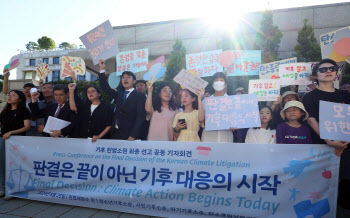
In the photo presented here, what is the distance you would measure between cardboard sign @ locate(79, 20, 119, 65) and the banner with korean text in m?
1.55

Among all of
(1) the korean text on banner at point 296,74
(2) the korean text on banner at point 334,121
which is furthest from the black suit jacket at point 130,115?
→ (2) the korean text on banner at point 334,121

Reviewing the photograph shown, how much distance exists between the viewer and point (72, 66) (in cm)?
406

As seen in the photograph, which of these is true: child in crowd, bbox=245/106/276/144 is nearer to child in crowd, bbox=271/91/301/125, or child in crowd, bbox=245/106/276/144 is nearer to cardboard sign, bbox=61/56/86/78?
child in crowd, bbox=271/91/301/125

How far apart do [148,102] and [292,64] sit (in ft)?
6.92

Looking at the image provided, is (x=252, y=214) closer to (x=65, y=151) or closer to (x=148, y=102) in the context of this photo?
(x=148, y=102)

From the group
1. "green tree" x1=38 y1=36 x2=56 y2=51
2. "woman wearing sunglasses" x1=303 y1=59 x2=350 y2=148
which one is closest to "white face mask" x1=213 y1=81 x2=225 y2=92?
"woman wearing sunglasses" x1=303 y1=59 x2=350 y2=148

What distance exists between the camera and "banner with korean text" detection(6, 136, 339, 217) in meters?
2.37

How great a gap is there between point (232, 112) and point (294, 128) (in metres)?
0.73

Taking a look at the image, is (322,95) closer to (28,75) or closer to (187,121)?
(187,121)

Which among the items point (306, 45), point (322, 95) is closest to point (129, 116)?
point (322, 95)

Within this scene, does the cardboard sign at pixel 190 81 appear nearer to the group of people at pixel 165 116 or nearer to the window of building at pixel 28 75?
the group of people at pixel 165 116

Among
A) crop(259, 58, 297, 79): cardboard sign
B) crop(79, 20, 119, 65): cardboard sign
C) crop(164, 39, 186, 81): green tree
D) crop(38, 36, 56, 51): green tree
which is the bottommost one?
crop(259, 58, 297, 79): cardboard sign

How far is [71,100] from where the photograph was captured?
351 centimetres

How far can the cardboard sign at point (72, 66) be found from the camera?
405cm
